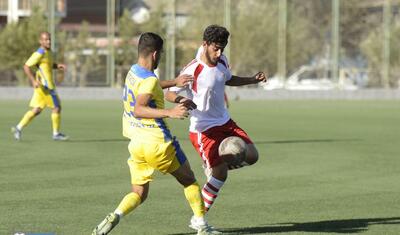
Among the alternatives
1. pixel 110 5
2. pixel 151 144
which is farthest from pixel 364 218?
pixel 110 5

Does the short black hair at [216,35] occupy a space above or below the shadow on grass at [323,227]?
above

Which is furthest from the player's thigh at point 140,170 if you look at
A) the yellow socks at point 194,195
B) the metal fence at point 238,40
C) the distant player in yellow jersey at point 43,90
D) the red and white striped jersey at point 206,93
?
the metal fence at point 238,40

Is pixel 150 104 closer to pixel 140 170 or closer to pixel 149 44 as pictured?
pixel 149 44

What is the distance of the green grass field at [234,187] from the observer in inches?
437

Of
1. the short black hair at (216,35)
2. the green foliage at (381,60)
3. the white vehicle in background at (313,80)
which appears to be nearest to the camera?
the short black hair at (216,35)

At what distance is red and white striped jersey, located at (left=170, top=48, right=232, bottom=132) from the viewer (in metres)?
11.1

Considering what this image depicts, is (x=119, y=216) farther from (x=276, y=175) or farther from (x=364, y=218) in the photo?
(x=276, y=175)

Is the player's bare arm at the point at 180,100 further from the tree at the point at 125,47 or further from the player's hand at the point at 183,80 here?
the tree at the point at 125,47

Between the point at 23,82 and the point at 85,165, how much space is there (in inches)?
1534

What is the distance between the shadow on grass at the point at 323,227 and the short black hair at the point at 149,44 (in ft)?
6.81

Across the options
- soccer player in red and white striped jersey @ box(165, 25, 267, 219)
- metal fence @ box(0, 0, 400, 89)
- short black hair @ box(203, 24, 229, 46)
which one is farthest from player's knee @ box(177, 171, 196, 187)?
metal fence @ box(0, 0, 400, 89)

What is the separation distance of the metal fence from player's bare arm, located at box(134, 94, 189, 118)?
44.4 meters

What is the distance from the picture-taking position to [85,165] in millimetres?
17391

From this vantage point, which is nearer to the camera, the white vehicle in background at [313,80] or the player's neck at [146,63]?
the player's neck at [146,63]
